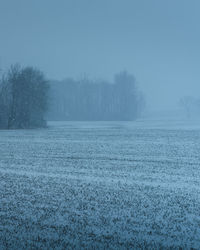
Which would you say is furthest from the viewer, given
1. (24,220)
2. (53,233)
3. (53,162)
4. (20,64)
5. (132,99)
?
(132,99)

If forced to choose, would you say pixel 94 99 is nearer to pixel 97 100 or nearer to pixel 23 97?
pixel 97 100

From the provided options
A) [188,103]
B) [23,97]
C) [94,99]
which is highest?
[94,99]

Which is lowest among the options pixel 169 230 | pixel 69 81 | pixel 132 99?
pixel 169 230

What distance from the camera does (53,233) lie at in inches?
248

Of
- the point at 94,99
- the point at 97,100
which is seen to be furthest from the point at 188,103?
the point at 94,99

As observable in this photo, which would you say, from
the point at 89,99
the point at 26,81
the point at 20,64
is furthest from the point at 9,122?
the point at 89,99

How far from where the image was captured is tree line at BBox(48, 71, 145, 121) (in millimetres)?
96606

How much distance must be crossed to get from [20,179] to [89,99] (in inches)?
3536

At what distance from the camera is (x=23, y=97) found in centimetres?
5100

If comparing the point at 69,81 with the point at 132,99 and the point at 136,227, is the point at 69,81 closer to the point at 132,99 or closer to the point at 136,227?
the point at 132,99

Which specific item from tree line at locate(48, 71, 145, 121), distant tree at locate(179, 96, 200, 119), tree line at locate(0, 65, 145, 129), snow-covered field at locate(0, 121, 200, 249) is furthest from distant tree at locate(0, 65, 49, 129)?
distant tree at locate(179, 96, 200, 119)

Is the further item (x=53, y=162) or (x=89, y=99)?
(x=89, y=99)

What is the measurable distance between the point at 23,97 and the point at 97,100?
53441 mm

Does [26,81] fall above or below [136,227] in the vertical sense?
above
